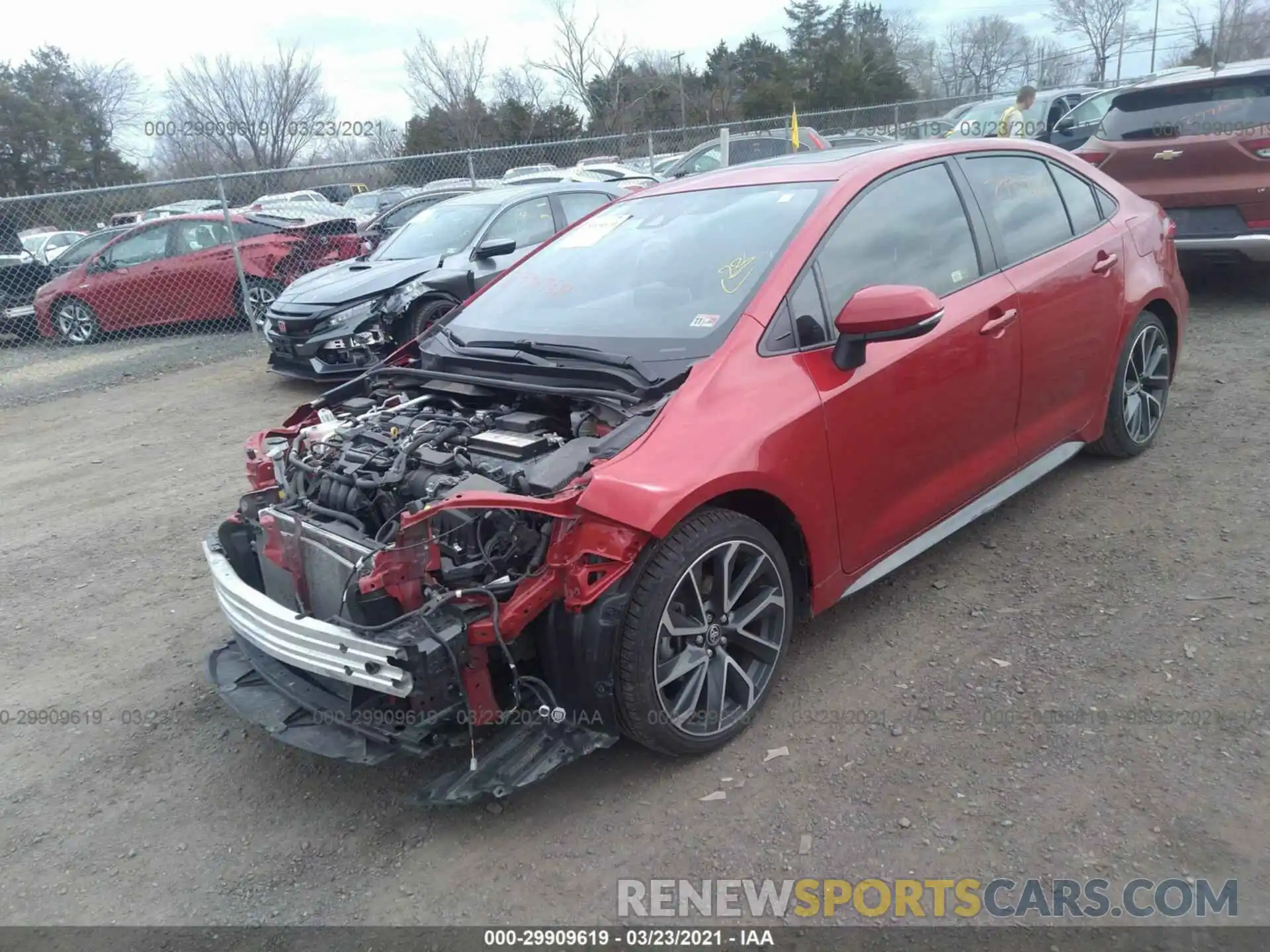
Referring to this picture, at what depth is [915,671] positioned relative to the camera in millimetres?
3486

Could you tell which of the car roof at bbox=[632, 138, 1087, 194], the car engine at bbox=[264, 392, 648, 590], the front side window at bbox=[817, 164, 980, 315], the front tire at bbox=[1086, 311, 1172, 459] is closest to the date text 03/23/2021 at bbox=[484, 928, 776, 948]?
the car engine at bbox=[264, 392, 648, 590]

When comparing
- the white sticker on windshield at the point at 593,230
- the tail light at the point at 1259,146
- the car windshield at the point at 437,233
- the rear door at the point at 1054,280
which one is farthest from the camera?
the car windshield at the point at 437,233

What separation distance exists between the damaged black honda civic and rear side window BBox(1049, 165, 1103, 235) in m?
4.00

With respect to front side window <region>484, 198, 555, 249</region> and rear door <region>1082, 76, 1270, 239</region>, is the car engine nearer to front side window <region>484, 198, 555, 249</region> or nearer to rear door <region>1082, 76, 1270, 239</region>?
front side window <region>484, 198, 555, 249</region>

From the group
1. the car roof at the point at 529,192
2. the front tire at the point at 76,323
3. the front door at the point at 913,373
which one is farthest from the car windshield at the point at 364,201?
the front door at the point at 913,373

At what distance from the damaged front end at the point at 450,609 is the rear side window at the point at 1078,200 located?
2645 mm

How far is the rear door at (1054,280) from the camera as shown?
4055 mm

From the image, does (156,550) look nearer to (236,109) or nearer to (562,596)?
(562,596)

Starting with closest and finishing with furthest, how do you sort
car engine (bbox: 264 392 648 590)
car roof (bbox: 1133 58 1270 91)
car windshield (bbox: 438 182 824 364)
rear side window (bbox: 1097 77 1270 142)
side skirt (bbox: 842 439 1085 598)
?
car engine (bbox: 264 392 648 590) < car windshield (bbox: 438 182 824 364) < side skirt (bbox: 842 439 1085 598) < rear side window (bbox: 1097 77 1270 142) < car roof (bbox: 1133 58 1270 91)

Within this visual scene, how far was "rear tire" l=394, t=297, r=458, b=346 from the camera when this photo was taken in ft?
26.7

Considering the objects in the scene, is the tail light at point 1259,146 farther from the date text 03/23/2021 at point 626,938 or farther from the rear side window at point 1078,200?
the date text 03/23/2021 at point 626,938

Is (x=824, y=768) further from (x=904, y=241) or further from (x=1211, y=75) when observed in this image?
(x=1211, y=75)

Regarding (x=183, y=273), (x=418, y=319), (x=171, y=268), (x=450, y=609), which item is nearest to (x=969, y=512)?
(x=450, y=609)

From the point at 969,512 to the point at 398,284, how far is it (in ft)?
19.3
